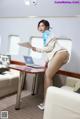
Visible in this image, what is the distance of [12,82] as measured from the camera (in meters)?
3.91

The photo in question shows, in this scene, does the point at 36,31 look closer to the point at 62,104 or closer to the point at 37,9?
the point at 37,9

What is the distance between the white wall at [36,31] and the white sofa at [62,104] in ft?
4.33

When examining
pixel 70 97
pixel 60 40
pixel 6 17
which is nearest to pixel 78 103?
pixel 70 97

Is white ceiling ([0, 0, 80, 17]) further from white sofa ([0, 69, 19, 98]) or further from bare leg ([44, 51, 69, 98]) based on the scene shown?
white sofa ([0, 69, 19, 98])

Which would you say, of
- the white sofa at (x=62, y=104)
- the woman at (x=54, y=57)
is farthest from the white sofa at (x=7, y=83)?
the white sofa at (x=62, y=104)

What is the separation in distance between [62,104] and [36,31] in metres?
2.18

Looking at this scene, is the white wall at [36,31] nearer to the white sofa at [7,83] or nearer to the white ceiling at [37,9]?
the white ceiling at [37,9]

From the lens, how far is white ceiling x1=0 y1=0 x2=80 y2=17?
3.64 metres

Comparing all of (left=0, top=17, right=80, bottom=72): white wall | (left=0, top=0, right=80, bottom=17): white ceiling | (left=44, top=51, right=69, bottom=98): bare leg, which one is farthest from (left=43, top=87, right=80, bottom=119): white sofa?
(left=0, top=0, right=80, bottom=17): white ceiling

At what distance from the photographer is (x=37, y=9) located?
409 cm

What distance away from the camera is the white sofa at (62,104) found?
2217mm

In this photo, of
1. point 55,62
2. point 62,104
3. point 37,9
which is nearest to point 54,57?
point 55,62

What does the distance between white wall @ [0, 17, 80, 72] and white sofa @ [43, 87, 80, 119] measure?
1321 millimetres

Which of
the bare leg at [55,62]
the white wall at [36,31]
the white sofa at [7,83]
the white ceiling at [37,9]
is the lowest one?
the white sofa at [7,83]
